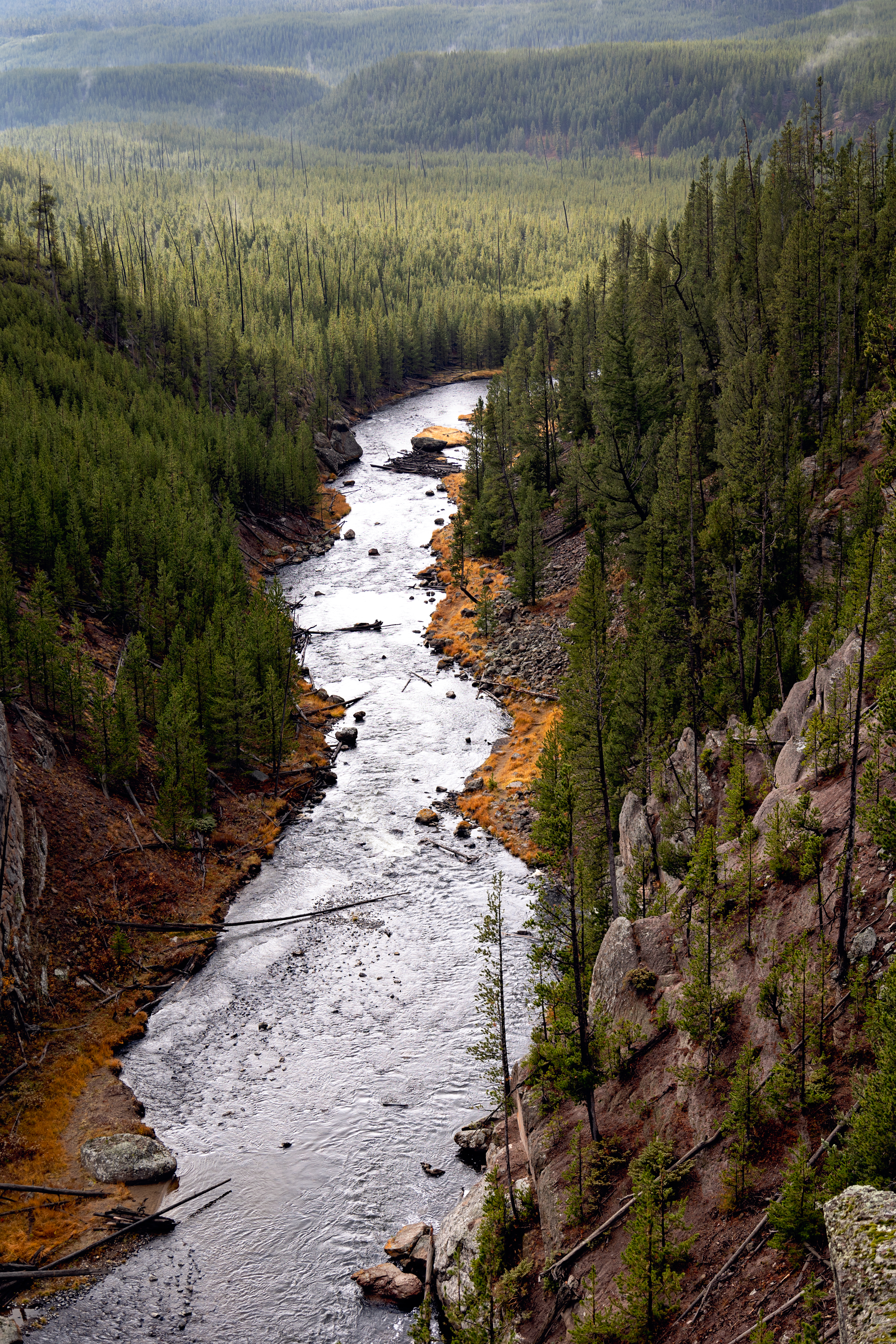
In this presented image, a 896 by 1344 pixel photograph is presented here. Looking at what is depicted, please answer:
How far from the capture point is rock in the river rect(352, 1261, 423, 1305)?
1021 inches

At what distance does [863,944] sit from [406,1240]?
1723cm

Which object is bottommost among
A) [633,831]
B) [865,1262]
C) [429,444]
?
[633,831]

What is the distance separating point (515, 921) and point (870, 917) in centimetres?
2410

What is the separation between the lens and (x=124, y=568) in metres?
61.6

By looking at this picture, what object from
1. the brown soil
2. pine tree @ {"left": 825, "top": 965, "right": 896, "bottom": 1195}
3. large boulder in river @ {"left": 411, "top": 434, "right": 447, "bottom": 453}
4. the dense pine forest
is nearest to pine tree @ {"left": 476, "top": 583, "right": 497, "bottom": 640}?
the dense pine forest

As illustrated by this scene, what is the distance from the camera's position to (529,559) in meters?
74.9

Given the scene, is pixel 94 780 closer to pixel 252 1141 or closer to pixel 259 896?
pixel 259 896

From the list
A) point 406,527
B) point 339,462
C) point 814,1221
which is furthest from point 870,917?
point 339,462

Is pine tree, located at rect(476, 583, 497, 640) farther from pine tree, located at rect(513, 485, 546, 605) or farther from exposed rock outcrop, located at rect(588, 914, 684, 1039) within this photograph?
exposed rock outcrop, located at rect(588, 914, 684, 1039)

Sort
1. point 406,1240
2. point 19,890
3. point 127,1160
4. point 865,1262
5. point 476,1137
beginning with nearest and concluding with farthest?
point 865,1262 → point 406,1240 → point 127,1160 → point 476,1137 → point 19,890

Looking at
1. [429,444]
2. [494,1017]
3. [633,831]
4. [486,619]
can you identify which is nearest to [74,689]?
[494,1017]

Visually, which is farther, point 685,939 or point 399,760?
point 399,760

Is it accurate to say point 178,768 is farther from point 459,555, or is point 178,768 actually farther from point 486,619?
point 459,555

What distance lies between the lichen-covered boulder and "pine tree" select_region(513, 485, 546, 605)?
2541 inches
